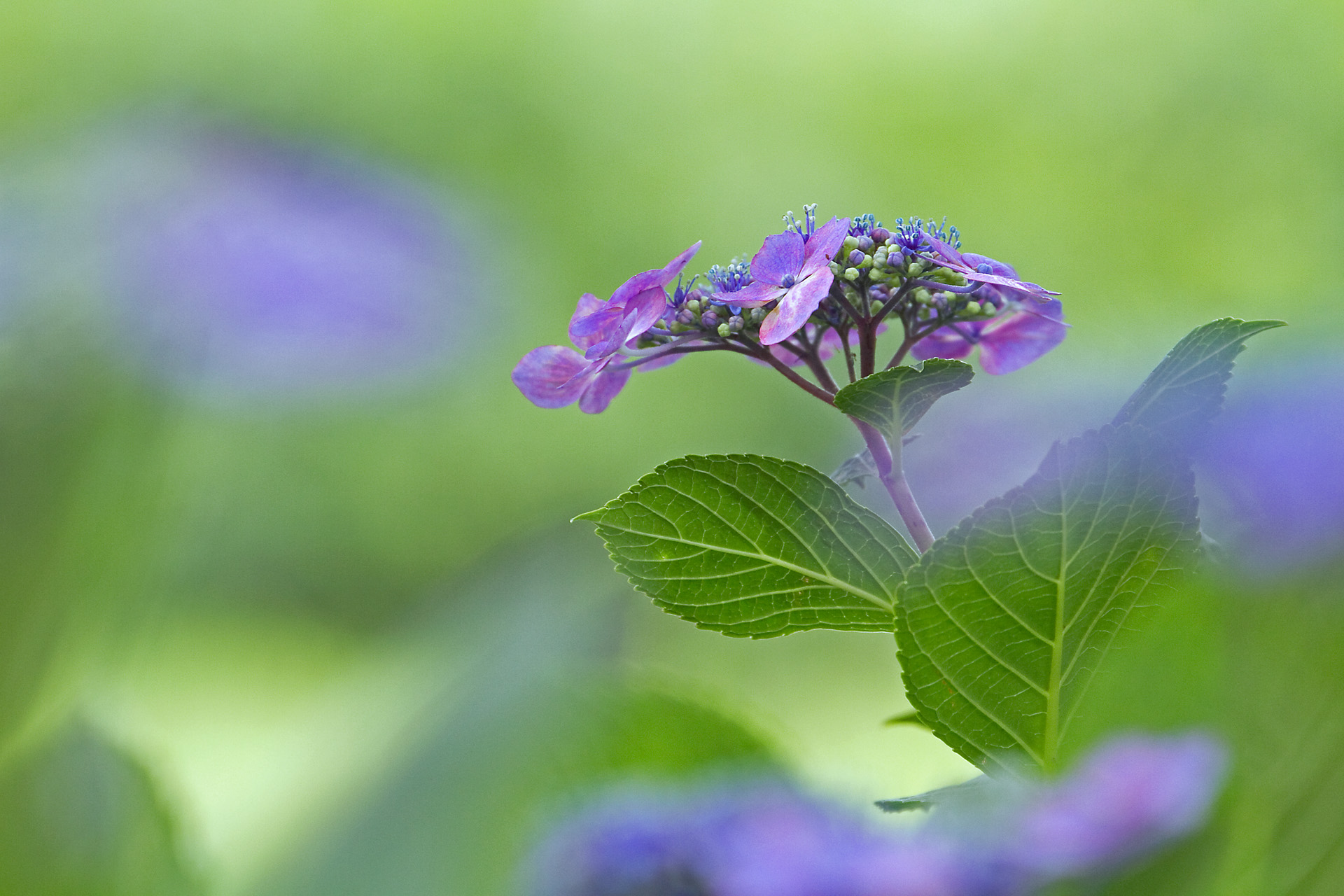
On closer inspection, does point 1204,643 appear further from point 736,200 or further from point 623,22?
point 623,22

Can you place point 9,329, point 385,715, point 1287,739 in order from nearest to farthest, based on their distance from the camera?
point 1287,739, point 385,715, point 9,329

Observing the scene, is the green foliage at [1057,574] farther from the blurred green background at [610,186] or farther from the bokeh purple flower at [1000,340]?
the blurred green background at [610,186]

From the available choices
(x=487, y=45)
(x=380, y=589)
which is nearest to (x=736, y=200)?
(x=487, y=45)

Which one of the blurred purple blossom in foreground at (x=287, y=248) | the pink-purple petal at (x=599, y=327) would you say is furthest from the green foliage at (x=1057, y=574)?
the blurred purple blossom in foreground at (x=287, y=248)

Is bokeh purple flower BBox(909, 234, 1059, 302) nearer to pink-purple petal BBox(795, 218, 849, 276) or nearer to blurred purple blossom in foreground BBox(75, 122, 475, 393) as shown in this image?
pink-purple petal BBox(795, 218, 849, 276)

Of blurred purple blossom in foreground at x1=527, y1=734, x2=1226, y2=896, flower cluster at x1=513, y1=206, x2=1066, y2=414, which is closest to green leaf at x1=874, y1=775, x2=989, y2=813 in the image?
blurred purple blossom in foreground at x1=527, y1=734, x2=1226, y2=896

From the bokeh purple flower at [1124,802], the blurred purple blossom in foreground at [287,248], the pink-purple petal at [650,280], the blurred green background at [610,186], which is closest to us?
the bokeh purple flower at [1124,802]
